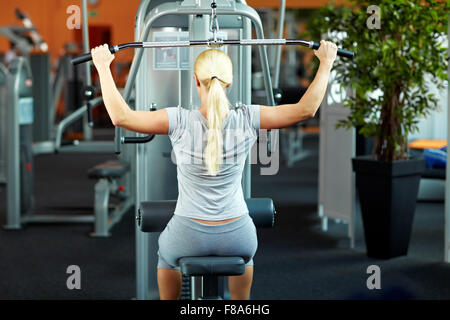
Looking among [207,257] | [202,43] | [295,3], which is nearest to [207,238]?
[207,257]

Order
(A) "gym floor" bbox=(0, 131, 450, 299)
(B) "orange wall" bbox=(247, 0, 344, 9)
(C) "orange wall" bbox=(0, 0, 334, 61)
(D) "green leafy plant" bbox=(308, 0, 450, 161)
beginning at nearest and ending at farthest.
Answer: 1. (A) "gym floor" bbox=(0, 131, 450, 299)
2. (D) "green leafy plant" bbox=(308, 0, 450, 161)
3. (B) "orange wall" bbox=(247, 0, 344, 9)
4. (C) "orange wall" bbox=(0, 0, 334, 61)

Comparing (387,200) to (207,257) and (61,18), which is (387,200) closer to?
(207,257)

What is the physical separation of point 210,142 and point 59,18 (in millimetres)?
14946

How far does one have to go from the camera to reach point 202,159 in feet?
7.05

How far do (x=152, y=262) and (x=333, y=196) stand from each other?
6.93ft

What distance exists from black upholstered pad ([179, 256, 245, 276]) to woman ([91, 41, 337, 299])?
4 centimetres

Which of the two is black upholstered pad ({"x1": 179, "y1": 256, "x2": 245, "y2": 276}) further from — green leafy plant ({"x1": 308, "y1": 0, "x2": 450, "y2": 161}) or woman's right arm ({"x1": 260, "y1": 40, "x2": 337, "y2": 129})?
green leafy plant ({"x1": 308, "y1": 0, "x2": 450, "y2": 161})

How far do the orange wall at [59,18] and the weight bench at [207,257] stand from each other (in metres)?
13.8

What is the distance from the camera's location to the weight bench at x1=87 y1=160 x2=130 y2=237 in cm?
518

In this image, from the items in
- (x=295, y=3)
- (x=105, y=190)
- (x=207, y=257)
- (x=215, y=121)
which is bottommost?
(x=105, y=190)

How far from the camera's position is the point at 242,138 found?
2.20 meters

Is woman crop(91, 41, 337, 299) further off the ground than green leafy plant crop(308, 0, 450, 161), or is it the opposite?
green leafy plant crop(308, 0, 450, 161)
